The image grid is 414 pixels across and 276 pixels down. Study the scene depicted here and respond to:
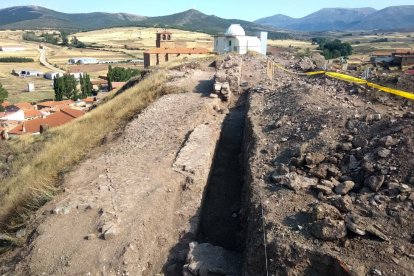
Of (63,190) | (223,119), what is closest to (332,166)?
(63,190)

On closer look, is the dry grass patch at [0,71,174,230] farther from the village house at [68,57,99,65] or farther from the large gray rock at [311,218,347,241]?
the village house at [68,57,99,65]

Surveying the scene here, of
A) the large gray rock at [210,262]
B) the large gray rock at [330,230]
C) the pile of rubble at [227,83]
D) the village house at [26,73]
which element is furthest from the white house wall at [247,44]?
the village house at [26,73]

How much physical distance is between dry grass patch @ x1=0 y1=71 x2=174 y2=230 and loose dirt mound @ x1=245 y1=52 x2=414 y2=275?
4.90 m

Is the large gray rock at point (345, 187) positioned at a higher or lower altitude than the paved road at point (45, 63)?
higher

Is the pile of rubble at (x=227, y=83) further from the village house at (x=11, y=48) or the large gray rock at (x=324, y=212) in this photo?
the village house at (x=11, y=48)

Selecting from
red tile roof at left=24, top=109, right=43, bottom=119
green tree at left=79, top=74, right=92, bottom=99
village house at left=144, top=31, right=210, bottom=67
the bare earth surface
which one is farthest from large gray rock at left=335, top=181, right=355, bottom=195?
green tree at left=79, top=74, right=92, bottom=99

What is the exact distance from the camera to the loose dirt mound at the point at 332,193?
205 inches

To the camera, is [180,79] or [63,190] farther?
[180,79]

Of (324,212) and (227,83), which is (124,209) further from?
(227,83)

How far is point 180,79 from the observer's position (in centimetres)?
1875

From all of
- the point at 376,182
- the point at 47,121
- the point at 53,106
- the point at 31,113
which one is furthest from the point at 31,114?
the point at 376,182

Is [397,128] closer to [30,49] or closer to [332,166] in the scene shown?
[332,166]

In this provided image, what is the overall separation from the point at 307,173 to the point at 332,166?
47 centimetres

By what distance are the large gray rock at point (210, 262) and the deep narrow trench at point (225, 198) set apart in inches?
23.7
